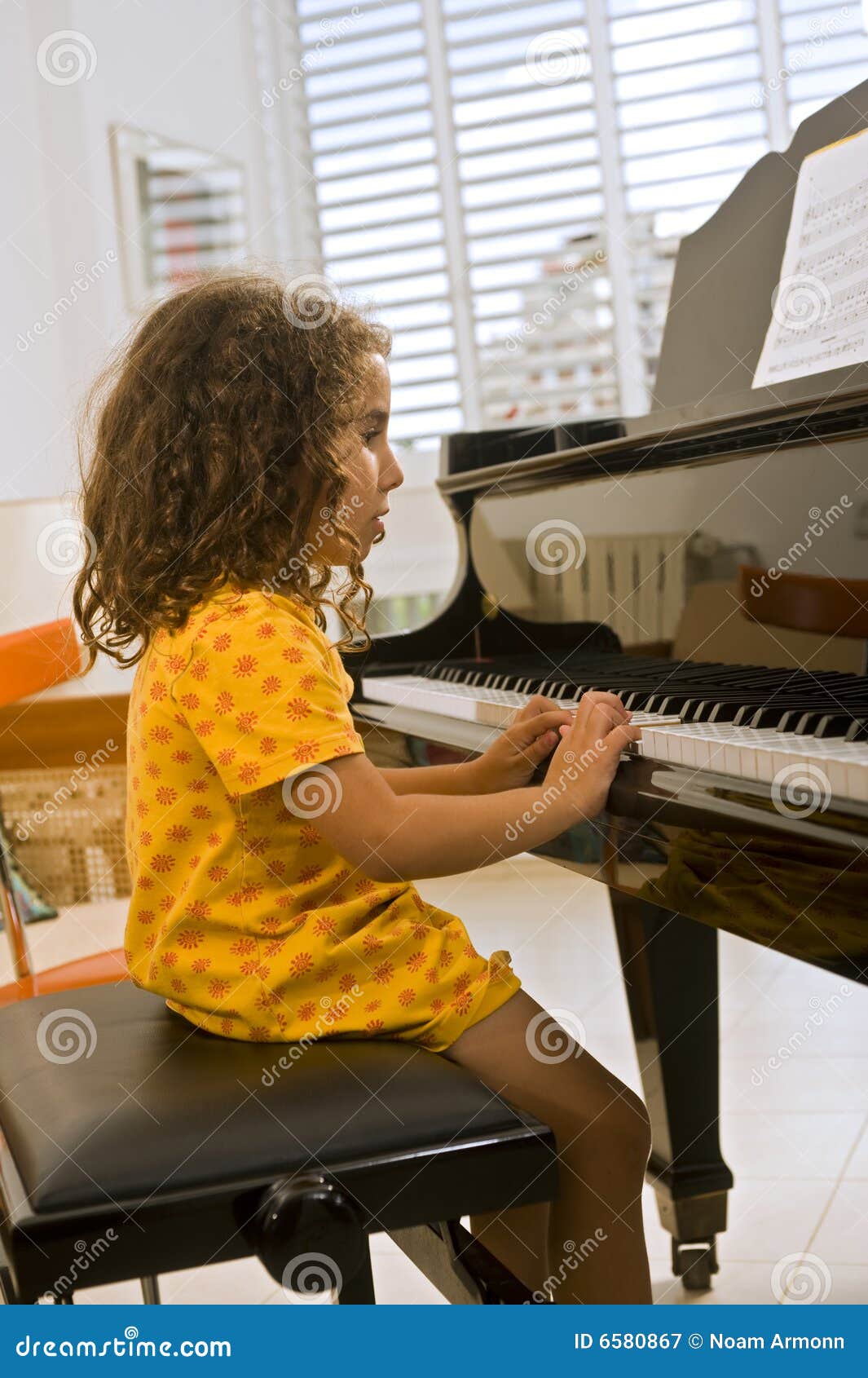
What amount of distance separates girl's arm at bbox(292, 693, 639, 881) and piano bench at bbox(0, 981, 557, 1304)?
0.15 meters

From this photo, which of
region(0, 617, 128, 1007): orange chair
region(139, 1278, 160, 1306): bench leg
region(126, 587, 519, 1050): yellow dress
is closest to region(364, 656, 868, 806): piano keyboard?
region(126, 587, 519, 1050): yellow dress

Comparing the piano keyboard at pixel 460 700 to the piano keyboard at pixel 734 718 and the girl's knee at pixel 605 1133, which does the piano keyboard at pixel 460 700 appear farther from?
the girl's knee at pixel 605 1133

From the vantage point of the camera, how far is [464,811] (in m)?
1.08

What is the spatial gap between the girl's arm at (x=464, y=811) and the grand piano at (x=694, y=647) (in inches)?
1.3

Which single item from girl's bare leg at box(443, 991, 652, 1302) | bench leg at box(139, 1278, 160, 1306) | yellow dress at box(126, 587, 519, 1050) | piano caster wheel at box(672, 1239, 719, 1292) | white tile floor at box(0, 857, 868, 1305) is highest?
yellow dress at box(126, 587, 519, 1050)

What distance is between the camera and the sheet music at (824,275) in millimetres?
1464

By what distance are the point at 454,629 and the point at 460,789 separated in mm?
599

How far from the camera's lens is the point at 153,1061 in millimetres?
1056

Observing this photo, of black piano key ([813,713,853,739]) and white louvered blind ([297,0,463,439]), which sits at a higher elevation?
white louvered blind ([297,0,463,439])

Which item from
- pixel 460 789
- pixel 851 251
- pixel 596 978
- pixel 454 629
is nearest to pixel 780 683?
pixel 460 789

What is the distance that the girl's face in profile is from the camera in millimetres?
1200

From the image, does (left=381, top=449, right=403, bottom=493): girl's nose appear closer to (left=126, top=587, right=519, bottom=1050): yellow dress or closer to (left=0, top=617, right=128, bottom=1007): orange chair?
(left=126, top=587, right=519, bottom=1050): yellow dress

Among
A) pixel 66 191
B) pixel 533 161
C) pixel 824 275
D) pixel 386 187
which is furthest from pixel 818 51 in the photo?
pixel 824 275
